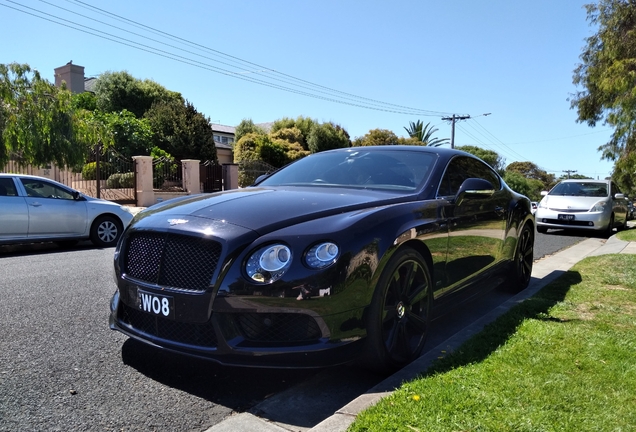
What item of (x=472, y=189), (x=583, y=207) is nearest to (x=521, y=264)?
(x=472, y=189)

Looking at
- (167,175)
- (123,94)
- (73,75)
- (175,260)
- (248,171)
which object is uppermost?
(73,75)

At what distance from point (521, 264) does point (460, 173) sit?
5.86 feet

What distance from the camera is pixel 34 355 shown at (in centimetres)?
343

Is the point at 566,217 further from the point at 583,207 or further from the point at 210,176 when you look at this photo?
the point at 210,176

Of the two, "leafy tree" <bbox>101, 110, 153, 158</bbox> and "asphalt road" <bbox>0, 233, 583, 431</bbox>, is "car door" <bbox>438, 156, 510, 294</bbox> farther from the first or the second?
"leafy tree" <bbox>101, 110, 153, 158</bbox>

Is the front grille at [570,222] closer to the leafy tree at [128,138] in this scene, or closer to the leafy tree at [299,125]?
the leafy tree at [128,138]

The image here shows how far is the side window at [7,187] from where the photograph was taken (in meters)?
8.66

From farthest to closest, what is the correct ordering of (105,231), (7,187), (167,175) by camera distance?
(167,175) → (105,231) → (7,187)

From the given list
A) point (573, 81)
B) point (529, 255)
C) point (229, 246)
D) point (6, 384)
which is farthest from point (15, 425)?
point (573, 81)

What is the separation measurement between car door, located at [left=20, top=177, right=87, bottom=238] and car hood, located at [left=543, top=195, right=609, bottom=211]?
11010 mm

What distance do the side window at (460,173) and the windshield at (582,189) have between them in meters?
9.60

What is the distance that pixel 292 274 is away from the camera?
106 inches

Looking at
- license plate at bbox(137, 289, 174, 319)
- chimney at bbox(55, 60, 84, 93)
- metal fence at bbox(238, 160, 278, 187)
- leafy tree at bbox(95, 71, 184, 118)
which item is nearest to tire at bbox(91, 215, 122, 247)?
license plate at bbox(137, 289, 174, 319)

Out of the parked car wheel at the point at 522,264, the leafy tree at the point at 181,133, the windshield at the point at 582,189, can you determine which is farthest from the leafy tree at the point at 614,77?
the leafy tree at the point at 181,133
